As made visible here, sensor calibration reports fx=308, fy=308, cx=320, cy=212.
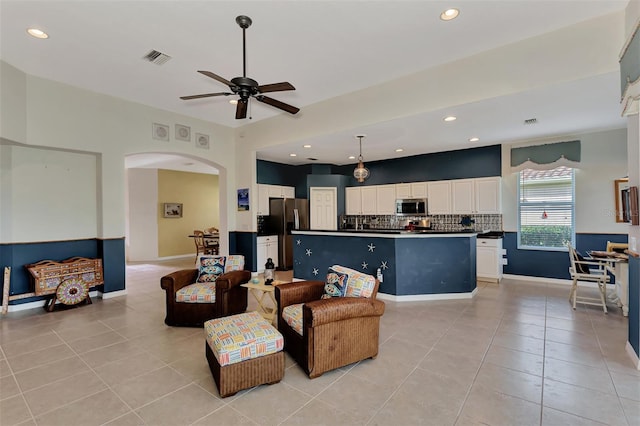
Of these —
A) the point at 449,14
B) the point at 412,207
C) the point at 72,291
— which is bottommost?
the point at 72,291

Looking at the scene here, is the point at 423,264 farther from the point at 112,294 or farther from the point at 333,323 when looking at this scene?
the point at 112,294

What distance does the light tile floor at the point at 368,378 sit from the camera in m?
2.12

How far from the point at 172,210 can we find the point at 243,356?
8.70m

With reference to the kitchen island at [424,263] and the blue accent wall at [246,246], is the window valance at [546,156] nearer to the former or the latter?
the kitchen island at [424,263]

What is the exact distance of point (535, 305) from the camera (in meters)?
4.54

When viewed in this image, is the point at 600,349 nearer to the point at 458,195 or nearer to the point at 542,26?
the point at 542,26

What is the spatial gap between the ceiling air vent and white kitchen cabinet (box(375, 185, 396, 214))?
18.2 ft

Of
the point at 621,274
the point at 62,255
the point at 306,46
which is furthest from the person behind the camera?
the point at 62,255

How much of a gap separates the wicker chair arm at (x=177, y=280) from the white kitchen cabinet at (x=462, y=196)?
5505mm

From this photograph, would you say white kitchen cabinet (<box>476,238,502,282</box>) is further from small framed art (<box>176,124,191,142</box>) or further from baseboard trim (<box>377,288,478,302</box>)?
small framed art (<box>176,124,191,142</box>)

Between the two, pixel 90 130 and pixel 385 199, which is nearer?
pixel 90 130

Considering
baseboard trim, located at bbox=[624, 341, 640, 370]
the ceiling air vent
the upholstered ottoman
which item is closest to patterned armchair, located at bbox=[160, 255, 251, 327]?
the upholstered ottoman

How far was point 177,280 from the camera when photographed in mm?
3887

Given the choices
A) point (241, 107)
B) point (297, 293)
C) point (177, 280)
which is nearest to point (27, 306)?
point (177, 280)
